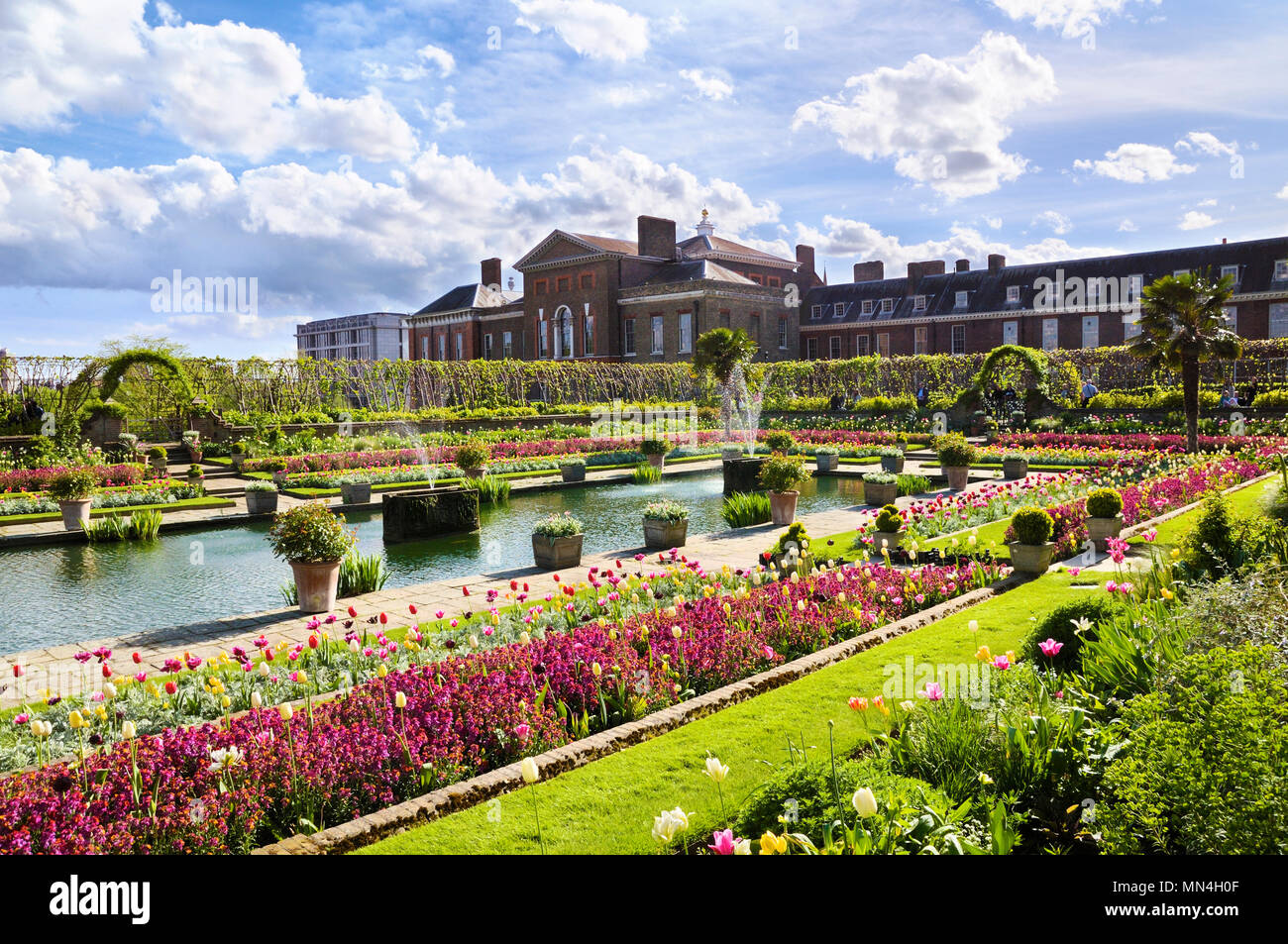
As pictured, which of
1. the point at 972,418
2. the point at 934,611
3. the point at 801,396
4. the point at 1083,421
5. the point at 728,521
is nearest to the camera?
the point at 934,611

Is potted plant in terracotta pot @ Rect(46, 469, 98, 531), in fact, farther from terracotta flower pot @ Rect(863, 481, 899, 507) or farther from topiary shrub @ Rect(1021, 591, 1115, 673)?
topiary shrub @ Rect(1021, 591, 1115, 673)

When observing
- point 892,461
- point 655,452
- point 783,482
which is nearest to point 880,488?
point 783,482

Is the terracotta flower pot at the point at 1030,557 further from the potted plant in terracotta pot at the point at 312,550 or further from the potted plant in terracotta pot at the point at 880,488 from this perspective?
the potted plant in terracotta pot at the point at 880,488

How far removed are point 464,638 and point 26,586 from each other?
23.1 ft

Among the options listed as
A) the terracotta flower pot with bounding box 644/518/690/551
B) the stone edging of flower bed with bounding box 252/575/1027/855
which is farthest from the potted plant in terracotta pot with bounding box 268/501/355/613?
the stone edging of flower bed with bounding box 252/575/1027/855

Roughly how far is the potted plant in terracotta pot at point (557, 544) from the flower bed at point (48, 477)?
12216 mm

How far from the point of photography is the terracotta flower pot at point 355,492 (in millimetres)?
16531

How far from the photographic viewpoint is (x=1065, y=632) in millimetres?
5355

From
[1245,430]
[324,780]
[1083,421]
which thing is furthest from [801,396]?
[324,780]

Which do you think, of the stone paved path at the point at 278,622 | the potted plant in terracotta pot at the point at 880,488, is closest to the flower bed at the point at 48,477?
the stone paved path at the point at 278,622

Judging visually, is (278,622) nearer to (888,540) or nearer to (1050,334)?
(888,540)

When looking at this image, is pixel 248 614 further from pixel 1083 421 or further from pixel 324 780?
pixel 1083 421
